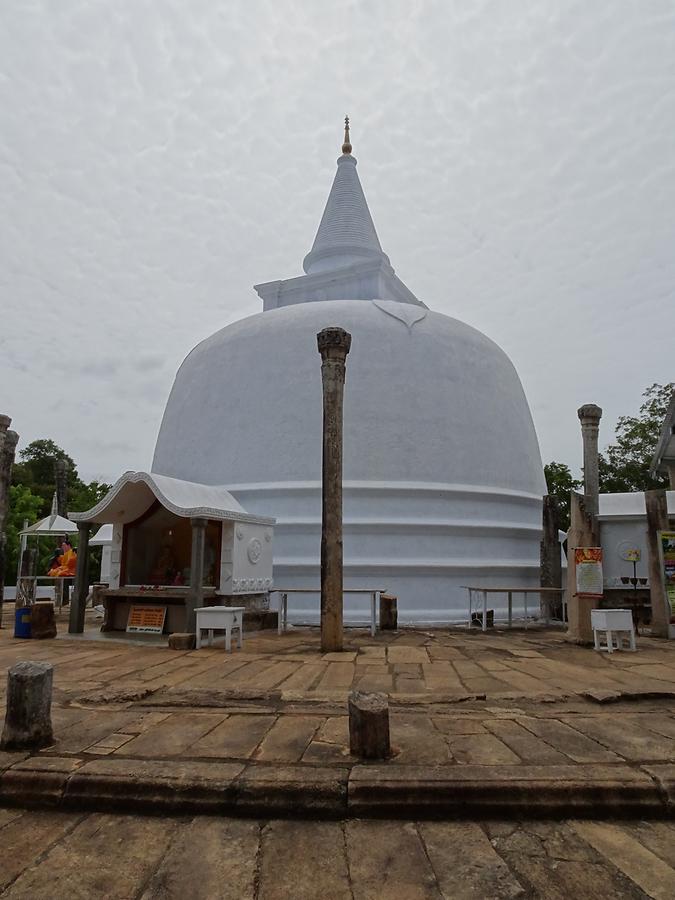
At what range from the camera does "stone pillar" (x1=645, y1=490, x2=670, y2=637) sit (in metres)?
10.8

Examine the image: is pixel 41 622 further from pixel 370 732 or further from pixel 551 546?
pixel 551 546

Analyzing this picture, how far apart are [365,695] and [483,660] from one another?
4432 millimetres

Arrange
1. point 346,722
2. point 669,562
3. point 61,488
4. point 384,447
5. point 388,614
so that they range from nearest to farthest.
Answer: point 346,722
point 669,562
point 388,614
point 384,447
point 61,488

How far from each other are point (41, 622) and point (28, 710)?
23.2ft

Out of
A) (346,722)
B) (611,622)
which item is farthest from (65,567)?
(346,722)

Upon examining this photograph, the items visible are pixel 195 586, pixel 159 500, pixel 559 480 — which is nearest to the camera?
pixel 195 586

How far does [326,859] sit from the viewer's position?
9.03ft

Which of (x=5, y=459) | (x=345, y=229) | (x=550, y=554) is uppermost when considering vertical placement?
(x=345, y=229)

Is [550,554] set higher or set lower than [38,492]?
lower

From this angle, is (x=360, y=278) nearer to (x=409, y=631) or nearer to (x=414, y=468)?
(x=414, y=468)

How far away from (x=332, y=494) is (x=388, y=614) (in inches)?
151

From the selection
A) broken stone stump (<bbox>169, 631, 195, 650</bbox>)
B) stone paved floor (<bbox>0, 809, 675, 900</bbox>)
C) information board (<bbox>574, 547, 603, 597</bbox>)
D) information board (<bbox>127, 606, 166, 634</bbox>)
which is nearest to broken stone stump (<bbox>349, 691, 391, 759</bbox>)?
stone paved floor (<bbox>0, 809, 675, 900</bbox>)

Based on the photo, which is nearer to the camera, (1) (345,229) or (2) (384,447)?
(2) (384,447)

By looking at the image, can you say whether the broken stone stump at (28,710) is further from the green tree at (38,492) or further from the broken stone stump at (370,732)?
the green tree at (38,492)
